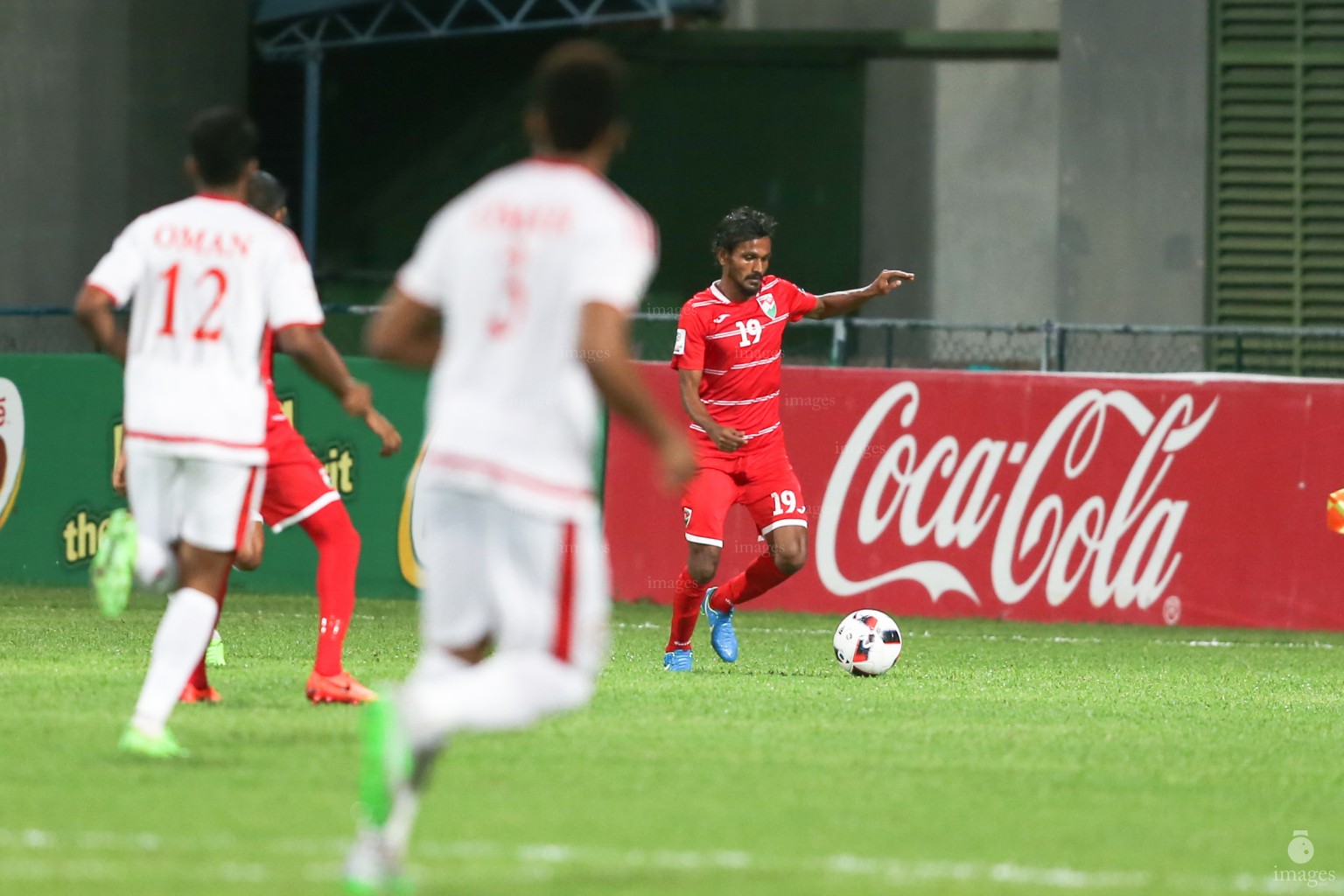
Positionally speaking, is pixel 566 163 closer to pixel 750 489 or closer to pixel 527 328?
pixel 527 328

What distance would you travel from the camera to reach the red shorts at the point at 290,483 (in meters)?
9.39

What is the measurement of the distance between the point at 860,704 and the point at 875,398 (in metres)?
6.17

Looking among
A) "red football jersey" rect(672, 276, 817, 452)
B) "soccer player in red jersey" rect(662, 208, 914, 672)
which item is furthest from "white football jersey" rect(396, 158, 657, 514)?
"red football jersey" rect(672, 276, 817, 452)

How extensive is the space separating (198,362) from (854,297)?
5.13m

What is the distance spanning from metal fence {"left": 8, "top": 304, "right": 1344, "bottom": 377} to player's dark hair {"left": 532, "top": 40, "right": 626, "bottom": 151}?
13.5 m

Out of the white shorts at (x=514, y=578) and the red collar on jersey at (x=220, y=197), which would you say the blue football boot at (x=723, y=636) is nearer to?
the red collar on jersey at (x=220, y=197)

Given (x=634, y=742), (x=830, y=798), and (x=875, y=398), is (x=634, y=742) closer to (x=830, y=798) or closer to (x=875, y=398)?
(x=830, y=798)

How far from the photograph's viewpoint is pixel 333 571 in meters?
9.45

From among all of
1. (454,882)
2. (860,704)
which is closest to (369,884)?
(454,882)

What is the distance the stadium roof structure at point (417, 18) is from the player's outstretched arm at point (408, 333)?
17297 mm

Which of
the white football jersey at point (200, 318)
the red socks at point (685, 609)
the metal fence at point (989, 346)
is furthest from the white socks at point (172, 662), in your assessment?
the metal fence at point (989, 346)

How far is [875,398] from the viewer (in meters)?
15.9
